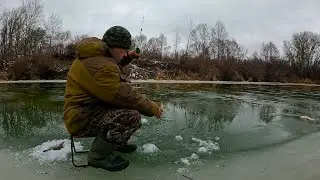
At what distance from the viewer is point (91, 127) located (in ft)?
11.0

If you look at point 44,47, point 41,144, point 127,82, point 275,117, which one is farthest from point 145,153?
point 44,47

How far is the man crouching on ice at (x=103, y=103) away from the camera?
10.5 feet

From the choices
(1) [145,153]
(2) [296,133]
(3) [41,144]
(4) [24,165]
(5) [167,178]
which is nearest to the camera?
(5) [167,178]

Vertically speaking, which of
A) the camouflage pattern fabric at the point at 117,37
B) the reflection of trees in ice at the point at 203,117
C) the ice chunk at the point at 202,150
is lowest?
the ice chunk at the point at 202,150

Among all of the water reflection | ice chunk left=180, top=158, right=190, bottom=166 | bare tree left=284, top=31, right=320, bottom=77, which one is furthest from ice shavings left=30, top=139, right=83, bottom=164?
bare tree left=284, top=31, right=320, bottom=77

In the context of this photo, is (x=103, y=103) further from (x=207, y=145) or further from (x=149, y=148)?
(x=207, y=145)

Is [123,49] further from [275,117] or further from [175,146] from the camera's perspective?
[275,117]

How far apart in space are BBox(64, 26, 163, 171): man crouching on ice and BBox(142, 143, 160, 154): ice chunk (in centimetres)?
76

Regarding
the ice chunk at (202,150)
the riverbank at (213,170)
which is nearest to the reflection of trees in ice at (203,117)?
the ice chunk at (202,150)

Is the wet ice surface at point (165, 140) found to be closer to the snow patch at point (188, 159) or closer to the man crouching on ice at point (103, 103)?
the snow patch at point (188, 159)

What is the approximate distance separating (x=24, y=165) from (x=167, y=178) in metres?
1.48

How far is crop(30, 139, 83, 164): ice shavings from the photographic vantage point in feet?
12.3

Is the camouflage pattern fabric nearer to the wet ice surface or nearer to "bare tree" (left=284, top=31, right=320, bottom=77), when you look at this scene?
the wet ice surface

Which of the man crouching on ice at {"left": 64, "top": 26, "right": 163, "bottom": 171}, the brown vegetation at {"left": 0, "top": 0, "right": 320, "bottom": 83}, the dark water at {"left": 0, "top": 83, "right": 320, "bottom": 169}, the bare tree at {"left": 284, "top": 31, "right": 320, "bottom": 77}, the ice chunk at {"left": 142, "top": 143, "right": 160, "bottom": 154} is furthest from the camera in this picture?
the bare tree at {"left": 284, "top": 31, "right": 320, "bottom": 77}
